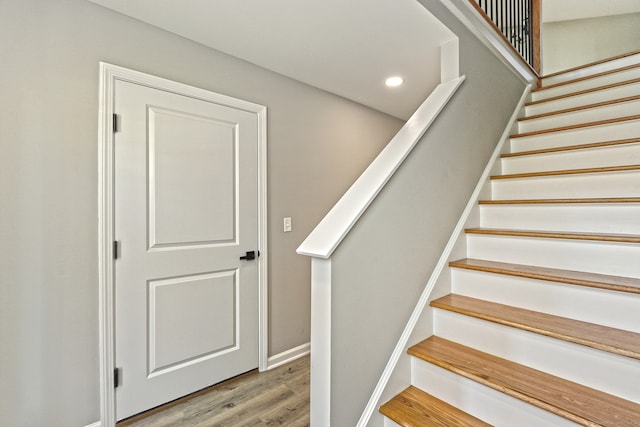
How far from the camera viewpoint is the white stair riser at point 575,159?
5.95 ft

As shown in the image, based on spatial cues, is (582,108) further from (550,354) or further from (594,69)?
(550,354)

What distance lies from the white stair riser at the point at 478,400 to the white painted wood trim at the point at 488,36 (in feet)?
6.83

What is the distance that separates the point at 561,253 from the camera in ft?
5.14

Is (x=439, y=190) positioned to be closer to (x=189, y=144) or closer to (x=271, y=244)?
(x=271, y=244)

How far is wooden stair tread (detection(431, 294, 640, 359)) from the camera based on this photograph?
1099 millimetres

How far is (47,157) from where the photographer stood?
4.77 feet

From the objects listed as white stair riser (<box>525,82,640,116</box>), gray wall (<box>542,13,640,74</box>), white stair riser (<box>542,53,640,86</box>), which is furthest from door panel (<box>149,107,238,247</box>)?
gray wall (<box>542,13,640,74</box>)

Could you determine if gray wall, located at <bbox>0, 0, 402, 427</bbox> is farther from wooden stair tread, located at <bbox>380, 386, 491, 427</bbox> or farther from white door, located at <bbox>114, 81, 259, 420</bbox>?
wooden stair tread, located at <bbox>380, 386, 491, 427</bbox>

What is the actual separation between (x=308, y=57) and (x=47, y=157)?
1.66 meters

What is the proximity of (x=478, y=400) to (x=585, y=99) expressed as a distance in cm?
260

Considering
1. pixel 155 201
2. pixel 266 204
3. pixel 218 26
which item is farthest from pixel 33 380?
pixel 218 26

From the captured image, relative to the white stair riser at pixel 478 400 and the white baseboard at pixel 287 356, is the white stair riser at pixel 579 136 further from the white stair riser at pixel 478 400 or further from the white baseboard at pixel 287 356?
the white baseboard at pixel 287 356

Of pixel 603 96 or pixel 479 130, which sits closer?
pixel 479 130

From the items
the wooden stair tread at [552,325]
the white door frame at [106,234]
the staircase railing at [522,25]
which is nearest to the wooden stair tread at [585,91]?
the staircase railing at [522,25]
